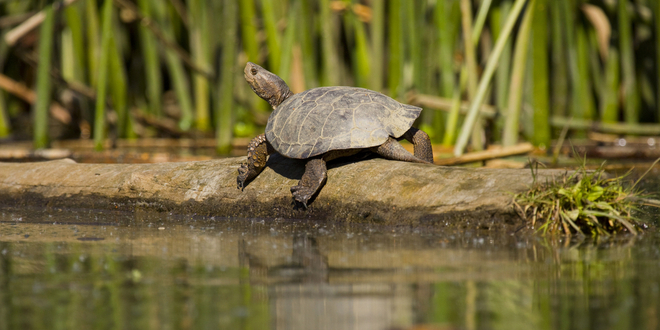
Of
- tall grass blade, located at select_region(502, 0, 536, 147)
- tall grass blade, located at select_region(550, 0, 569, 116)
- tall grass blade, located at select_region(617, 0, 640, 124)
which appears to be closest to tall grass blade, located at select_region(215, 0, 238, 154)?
tall grass blade, located at select_region(502, 0, 536, 147)

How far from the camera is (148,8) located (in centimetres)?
883

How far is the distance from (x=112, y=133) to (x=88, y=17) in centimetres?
170

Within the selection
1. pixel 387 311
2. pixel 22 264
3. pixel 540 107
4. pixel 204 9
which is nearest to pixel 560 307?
pixel 387 311

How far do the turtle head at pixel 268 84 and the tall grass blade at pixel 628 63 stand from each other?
4839 mm

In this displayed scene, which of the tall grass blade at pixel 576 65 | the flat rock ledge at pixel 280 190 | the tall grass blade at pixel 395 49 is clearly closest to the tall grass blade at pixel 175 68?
the tall grass blade at pixel 395 49

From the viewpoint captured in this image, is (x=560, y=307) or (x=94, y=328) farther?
(x=560, y=307)

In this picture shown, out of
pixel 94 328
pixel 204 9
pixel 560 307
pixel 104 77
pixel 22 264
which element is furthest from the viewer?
pixel 204 9

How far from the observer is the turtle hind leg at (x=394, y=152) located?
401 cm

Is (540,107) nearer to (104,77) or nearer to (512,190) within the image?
(512,190)

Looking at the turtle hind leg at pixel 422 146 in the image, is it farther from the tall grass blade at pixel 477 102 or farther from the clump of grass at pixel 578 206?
the tall grass blade at pixel 477 102

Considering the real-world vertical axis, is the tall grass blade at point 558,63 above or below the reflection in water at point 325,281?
above

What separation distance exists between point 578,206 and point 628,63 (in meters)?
5.42

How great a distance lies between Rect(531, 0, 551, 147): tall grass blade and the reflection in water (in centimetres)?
346

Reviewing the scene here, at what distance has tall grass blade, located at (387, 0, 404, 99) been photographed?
24.6ft
